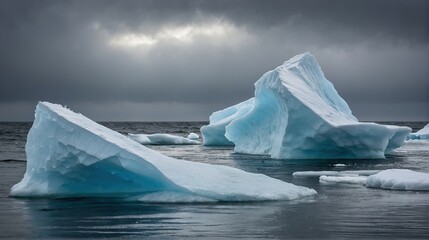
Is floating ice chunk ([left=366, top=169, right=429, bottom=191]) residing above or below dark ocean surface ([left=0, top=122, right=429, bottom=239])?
above

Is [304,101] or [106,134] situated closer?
[106,134]

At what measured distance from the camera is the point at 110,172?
14570 millimetres

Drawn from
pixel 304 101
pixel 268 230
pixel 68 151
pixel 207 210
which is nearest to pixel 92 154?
pixel 68 151

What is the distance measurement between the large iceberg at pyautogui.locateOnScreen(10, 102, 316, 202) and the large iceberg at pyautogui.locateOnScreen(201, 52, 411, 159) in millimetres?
12402

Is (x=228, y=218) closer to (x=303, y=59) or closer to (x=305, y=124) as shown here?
(x=305, y=124)

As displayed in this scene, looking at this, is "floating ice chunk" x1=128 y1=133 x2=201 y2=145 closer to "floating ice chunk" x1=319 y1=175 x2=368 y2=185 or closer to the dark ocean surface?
"floating ice chunk" x1=319 y1=175 x2=368 y2=185

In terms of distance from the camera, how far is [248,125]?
33969 mm

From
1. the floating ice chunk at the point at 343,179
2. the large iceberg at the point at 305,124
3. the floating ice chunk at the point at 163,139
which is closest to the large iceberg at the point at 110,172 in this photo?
the floating ice chunk at the point at 343,179

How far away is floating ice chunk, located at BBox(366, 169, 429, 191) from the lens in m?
16.2

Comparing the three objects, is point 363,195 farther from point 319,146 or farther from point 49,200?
point 319,146

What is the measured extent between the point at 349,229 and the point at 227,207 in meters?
3.08

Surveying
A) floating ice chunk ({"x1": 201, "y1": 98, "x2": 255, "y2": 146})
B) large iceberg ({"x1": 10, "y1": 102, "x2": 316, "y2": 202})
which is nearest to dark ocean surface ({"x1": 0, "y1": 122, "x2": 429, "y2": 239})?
large iceberg ({"x1": 10, "y1": 102, "x2": 316, "y2": 202})

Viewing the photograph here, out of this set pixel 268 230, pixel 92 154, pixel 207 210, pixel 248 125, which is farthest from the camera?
pixel 248 125

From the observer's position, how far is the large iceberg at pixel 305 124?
90.1 feet
